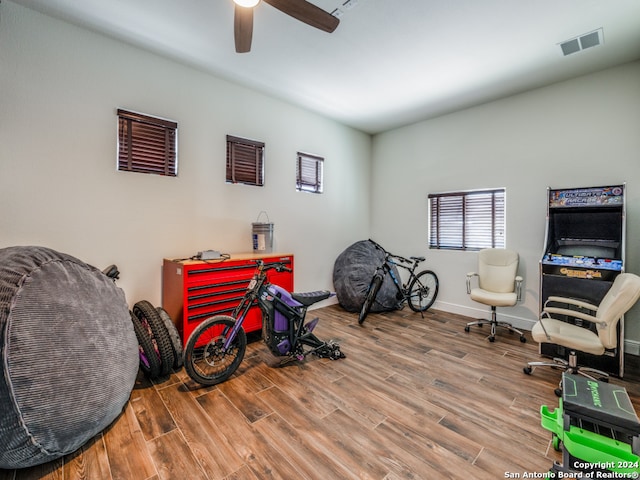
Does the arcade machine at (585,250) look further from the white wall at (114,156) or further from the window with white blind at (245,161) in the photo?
the window with white blind at (245,161)

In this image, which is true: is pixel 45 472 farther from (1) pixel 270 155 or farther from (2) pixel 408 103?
(2) pixel 408 103

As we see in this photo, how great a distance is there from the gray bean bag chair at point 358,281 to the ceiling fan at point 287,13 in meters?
3.25

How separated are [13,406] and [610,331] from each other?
12.5ft

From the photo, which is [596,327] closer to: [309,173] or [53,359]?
[309,173]

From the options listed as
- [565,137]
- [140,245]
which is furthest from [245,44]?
[565,137]

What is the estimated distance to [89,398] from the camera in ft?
5.37

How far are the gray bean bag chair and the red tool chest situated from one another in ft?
5.62

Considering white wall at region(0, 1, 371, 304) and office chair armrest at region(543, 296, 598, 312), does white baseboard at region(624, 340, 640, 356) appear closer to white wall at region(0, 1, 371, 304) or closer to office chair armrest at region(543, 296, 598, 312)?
office chair armrest at region(543, 296, 598, 312)

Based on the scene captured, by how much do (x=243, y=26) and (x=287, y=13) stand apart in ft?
1.14

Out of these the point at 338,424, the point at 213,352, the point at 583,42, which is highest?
the point at 583,42

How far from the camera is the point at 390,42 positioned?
2803mm

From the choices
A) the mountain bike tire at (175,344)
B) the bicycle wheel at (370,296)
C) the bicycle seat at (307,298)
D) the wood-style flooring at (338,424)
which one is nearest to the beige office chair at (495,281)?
the wood-style flooring at (338,424)

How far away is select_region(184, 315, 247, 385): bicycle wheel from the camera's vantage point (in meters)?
2.33

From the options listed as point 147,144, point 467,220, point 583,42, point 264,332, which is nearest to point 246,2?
point 147,144
